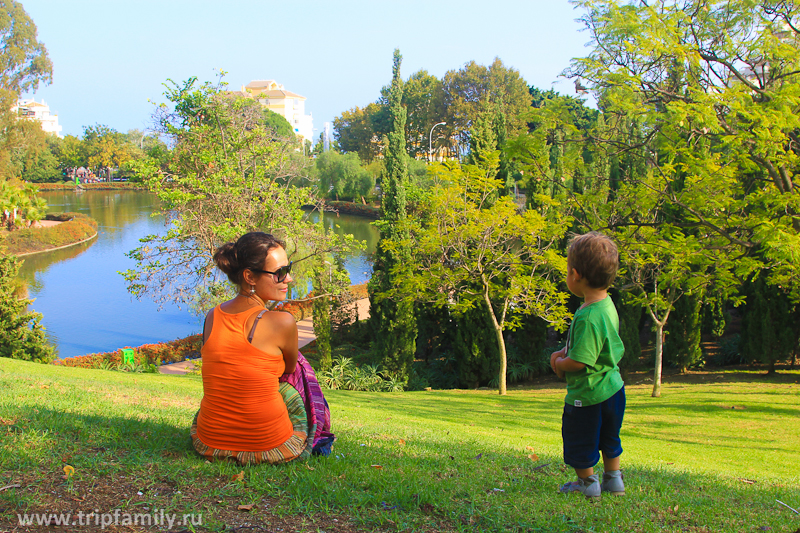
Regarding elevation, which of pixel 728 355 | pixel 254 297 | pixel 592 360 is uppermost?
pixel 254 297

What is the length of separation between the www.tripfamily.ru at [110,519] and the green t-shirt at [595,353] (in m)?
2.12

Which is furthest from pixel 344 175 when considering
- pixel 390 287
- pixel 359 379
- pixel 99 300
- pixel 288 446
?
pixel 288 446

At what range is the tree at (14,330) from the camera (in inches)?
563


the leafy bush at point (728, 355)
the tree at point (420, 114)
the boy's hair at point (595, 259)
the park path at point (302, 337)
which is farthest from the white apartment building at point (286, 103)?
the boy's hair at point (595, 259)

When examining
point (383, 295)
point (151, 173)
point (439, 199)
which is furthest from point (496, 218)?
point (151, 173)

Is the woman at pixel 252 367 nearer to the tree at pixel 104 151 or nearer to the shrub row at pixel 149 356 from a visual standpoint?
the shrub row at pixel 149 356

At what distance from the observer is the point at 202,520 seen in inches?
107

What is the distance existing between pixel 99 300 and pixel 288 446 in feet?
92.1

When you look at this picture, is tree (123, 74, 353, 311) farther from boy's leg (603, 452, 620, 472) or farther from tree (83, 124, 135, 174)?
tree (83, 124, 135, 174)

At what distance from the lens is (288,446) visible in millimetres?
3453

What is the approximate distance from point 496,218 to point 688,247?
5240 millimetres

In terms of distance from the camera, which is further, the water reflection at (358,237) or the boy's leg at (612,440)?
the water reflection at (358,237)

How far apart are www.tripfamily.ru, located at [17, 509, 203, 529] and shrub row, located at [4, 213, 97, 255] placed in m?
40.4

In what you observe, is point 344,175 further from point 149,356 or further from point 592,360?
point 592,360
